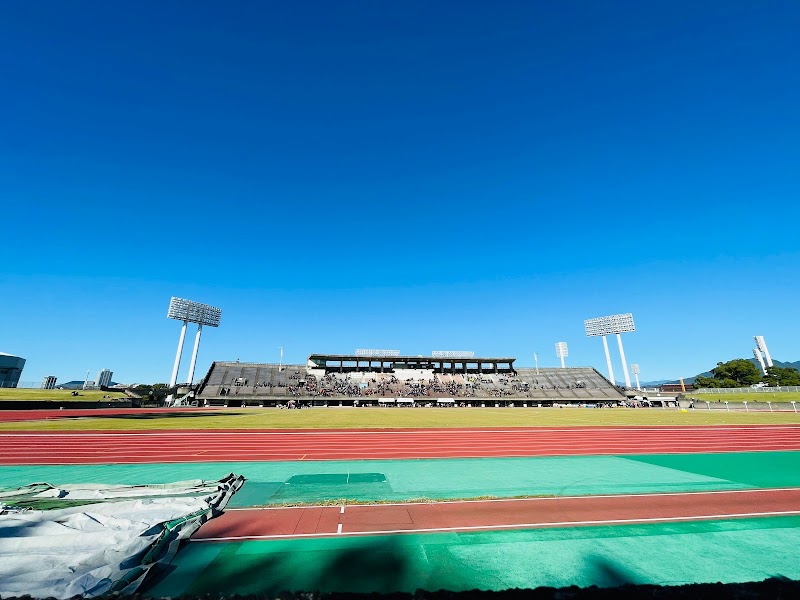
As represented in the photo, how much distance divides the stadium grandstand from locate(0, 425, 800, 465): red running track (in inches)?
1657

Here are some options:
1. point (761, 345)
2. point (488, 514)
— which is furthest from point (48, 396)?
point (761, 345)

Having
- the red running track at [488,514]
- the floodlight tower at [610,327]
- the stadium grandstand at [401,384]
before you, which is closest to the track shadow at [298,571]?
the red running track at [488,514]

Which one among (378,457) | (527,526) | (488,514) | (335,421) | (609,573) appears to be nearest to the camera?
(609,573)

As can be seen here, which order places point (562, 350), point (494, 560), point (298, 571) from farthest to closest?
1. point (562, 350)
2. point (494, 560)
3. point (298, 571)

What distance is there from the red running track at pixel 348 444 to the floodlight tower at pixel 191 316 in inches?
→ 2253

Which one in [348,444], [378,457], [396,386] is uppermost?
[396,386]

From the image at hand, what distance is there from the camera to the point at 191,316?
78.2 meters

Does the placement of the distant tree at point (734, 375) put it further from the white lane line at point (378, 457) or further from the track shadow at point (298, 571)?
the track shadow at point (298, 571)

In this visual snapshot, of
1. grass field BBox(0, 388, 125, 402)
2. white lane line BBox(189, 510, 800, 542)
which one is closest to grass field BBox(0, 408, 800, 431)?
grass field BBox(0, 388, 125, 402)

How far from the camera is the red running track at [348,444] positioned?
1463 cm

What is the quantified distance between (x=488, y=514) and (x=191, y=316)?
8524 centimetres

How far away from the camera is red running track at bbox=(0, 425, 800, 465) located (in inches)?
576

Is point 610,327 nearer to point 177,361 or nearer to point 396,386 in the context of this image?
point 396,386

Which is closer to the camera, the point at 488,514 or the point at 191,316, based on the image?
the point at 488,514
